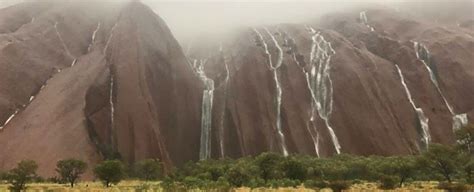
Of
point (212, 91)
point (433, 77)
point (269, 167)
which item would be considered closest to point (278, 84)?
point (212, 91)

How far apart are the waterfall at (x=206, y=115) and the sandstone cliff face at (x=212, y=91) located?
279 mm

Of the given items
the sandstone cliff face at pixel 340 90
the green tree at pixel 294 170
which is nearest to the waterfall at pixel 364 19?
the sandstone cliff face at pixel 340 90

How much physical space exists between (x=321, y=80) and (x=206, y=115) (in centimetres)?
3093

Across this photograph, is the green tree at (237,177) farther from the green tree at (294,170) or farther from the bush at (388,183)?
the bush at (388,183)

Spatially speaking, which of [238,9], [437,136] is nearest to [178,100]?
[437,136]

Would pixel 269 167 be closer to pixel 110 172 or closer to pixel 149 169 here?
pixel 149 169

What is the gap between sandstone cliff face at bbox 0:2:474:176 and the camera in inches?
4469

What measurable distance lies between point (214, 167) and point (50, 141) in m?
37.2

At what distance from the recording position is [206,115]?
13250 centimetres

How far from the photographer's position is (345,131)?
125 meters

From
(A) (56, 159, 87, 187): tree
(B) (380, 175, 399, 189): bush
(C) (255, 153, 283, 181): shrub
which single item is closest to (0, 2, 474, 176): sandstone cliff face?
(A) (56, 159, 87, 187): tree

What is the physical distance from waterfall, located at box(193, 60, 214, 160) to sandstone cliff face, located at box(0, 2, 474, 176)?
0.92ft

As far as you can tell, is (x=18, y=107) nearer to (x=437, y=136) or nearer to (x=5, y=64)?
(x=5, y=64)

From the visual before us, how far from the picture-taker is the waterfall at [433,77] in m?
126
